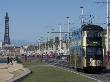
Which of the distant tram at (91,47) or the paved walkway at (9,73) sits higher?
the distant tram at (91,47)

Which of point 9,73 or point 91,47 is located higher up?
point 91,47

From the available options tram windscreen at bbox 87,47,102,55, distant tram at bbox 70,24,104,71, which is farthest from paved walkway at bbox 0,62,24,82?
tram windscreen at bbox 87,47,102,55

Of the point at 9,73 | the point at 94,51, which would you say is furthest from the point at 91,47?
the point at 9,73

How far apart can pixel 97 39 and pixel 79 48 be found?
297 centimetres

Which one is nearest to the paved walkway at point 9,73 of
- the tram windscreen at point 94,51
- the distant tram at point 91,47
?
the distant tram at point 91,47

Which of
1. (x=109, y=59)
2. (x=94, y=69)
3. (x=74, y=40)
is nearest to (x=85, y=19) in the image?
(x=109, y=59)

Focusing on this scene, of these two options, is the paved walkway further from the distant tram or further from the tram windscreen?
the tram windscreen

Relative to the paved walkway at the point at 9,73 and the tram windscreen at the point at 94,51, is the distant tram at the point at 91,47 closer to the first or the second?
the tram windscreen at the point at 94,51

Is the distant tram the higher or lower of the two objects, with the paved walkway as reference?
higher

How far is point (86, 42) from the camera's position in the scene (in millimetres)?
47250

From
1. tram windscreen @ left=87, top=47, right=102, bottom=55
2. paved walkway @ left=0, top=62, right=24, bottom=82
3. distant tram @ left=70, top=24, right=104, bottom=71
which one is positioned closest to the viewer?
distant tram @ left=70, top=24, right=104, bottom=71

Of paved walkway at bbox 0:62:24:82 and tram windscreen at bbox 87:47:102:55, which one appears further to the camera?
paved walkway at bbox 0:62:24:82

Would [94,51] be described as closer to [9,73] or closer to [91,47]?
[91,47]

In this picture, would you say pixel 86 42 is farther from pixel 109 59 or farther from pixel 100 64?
pixel 109 59
